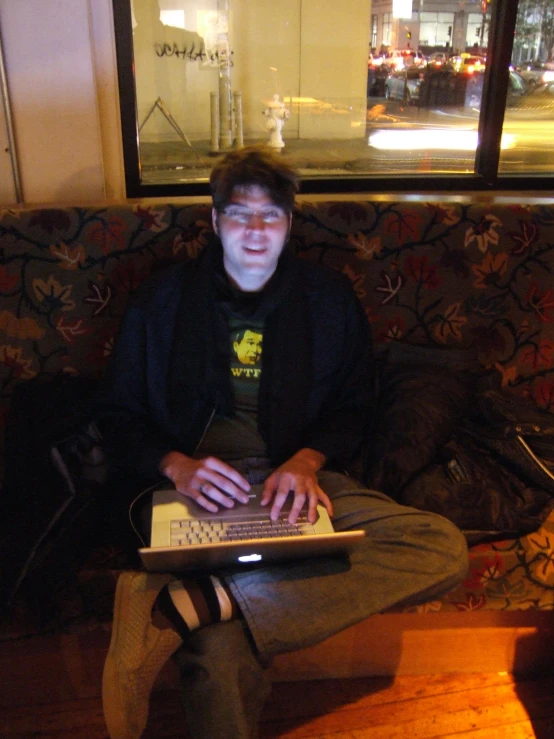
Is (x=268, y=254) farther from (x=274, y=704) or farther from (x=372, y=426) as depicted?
(x=274, y=704)

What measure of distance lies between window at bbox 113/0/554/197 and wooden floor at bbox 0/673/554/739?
1.44m

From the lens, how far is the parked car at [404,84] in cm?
292

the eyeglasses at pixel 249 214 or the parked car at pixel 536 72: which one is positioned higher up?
the parked car at pixel 536 72

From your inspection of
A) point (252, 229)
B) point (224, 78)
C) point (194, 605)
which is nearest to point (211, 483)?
point (194, 605)

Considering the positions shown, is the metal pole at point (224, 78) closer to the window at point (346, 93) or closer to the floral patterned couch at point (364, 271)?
the window at point (346, 93)

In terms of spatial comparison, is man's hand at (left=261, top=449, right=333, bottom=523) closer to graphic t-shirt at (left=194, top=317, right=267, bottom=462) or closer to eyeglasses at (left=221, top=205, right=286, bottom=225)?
graphic t-shirt at (left=194, top=317, right=267, bottom=462)

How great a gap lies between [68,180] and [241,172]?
789 millimetres

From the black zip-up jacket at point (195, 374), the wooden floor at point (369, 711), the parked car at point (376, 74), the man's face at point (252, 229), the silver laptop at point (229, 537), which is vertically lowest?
the wooden floor at point (369, 711)

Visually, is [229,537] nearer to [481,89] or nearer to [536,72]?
[481,89]

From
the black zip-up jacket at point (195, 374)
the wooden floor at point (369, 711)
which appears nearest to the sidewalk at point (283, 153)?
the black zip-up jacket at point (195, 374)

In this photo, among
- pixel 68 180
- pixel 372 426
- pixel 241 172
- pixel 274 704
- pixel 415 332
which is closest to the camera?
pixel 241 172

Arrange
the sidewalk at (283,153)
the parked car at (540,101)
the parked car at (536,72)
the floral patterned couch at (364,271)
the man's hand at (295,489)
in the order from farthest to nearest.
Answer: the parked car at (540,101), the parked car at (536,72), the sidewalk at (283,153), the floral patterned couch at (364,271), the man's hand at (295,489)

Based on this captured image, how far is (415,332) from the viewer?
1.70 meters

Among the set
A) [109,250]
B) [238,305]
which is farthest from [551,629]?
[109,250]
